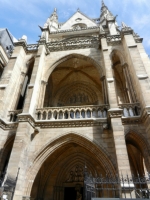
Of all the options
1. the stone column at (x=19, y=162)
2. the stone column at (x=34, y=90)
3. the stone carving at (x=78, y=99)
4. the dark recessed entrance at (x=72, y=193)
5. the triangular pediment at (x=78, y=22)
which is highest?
the triangular pediment at (x=78, y=22)

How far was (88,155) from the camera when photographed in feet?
26.9

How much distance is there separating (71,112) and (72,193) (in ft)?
13.5

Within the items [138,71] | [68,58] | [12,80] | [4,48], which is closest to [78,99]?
[68,58]

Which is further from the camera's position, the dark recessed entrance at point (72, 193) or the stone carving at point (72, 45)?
the stone carving at point (72, 45)

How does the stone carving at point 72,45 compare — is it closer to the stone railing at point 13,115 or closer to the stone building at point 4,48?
the stone building at point 4,48

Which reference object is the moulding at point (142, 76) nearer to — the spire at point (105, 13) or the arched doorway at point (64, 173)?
the arched doorway at point (64, 173)

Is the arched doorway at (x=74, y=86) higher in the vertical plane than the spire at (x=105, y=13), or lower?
lower

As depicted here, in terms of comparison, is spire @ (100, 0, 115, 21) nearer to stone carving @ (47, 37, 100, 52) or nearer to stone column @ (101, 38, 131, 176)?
stone carving @ (47, 37, 100, 52)

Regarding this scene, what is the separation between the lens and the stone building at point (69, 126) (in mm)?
5863

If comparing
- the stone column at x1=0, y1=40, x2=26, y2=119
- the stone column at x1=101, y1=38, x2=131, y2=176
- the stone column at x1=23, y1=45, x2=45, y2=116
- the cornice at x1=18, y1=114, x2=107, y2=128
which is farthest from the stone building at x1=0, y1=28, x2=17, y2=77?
the stone column at x1=101, y1=38, x2=131, y2=176

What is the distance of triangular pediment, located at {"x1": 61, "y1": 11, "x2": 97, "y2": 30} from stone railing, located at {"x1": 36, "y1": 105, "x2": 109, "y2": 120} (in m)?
13.8

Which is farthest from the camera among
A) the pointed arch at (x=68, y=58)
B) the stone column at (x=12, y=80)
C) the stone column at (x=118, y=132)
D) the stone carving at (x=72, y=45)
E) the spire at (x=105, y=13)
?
the spire at (x=105, y=13)

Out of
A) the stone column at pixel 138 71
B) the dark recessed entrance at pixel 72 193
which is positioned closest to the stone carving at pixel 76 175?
the dark recessed entrance at pixel 72 193

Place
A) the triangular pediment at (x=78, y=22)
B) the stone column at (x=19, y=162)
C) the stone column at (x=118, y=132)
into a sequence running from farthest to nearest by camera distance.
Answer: the triangular pediment at (x=78, y=22) → the stone column at (x=118, y=132) → the stone column at (x=19, y=162)
